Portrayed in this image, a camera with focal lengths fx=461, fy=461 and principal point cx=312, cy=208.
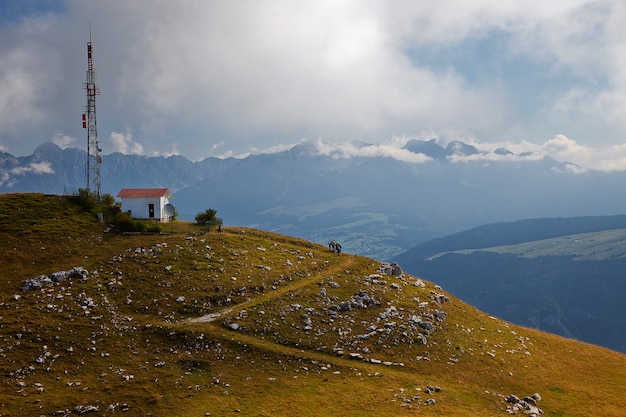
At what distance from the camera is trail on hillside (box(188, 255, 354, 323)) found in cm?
5822

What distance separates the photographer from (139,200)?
93375mm

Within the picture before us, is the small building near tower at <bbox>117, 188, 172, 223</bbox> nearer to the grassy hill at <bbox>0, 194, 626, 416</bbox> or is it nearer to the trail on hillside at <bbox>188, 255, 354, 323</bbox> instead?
the grassy hill at <bbox>0, 194, 626, 416</bbox>

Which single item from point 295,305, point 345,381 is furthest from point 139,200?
point 345,381

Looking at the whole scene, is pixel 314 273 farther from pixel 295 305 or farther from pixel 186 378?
pixel 186 378

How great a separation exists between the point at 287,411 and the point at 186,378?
38.4 ft

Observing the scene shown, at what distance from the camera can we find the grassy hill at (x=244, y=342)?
147 ft

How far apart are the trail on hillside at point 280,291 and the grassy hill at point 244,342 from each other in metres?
0.30

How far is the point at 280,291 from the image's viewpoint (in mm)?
66438

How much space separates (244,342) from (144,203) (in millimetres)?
50583

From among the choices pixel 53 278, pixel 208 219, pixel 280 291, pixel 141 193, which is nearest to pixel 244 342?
pixel 280 291

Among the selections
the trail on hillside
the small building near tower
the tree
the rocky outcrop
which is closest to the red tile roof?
the small building near tower

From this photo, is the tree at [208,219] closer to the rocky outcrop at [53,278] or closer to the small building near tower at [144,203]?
the small building near tower at [144,203]

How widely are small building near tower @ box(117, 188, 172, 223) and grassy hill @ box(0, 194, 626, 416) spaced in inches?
578

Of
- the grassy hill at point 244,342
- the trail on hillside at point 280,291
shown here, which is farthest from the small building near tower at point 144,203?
the trail on hillside at point 280,291
